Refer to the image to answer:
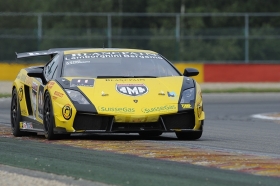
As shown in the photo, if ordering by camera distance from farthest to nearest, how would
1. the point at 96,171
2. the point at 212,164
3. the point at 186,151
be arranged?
the point at 186,151 → the point at 212,164 → the point at 96,171

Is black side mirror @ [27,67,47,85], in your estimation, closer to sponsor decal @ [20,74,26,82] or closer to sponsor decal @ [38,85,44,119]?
sponsor decal @ [38,85,44,119]

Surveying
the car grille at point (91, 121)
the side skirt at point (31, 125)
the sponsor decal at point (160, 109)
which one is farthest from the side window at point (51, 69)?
the sponsor decal at point (160, 109)

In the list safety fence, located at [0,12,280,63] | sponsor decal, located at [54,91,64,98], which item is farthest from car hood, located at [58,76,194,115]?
safety fence, located at [0,12,280,63]

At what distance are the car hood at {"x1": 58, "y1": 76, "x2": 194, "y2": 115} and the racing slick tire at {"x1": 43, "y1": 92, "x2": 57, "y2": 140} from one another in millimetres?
295

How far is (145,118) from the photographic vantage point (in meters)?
10.9

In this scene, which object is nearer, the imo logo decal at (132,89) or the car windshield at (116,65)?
the imo logo decal at (132,89)

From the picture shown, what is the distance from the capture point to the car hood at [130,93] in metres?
10.9

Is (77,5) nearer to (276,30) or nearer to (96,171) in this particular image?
(276,30)

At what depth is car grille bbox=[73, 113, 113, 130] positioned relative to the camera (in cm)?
1086

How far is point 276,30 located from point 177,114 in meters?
24.2

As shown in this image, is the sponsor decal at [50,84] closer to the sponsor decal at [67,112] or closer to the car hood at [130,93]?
the car hood at [130,93]

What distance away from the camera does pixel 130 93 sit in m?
11.0

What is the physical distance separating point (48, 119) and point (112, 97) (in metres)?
0.85

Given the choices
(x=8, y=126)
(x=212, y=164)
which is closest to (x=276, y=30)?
(x=8, y=126)
